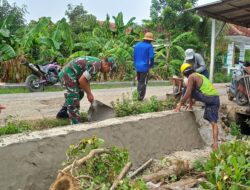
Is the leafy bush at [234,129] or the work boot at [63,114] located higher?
the work boot at [63,114]

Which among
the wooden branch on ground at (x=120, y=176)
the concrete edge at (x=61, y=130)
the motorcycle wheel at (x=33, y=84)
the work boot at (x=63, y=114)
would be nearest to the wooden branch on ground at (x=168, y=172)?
the wooden branch on ground at (x=120, y=176)

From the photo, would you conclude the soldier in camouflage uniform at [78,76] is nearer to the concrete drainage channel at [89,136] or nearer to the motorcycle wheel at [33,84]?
the concrete drainage channel at [89,136]

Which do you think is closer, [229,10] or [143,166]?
[143,166]

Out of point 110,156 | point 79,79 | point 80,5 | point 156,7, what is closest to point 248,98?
point 79,79

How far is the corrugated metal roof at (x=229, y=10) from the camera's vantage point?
9.88 m

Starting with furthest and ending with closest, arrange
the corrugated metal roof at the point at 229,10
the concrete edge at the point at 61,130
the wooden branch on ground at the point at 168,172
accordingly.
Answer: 1. the corrugated metal roof at the point at 229,10
2. the wooden branch on ground at the point at 168,172
3. the concrete edge at the point at 61,130

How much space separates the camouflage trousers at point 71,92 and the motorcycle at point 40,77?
6634 mm

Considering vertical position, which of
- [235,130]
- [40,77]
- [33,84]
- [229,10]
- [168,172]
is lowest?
[168,172]

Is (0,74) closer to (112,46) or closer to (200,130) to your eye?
(112,46)

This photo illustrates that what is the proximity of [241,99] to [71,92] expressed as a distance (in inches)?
188

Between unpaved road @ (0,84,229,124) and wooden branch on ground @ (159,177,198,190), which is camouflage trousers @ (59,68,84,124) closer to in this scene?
unpaved road @ (0,84,229,124)

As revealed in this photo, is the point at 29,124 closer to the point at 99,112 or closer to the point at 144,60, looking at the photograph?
the point at 99,112

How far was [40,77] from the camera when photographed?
1343 cm

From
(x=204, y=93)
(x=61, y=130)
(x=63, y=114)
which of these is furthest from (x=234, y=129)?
(x=61, y=130)
